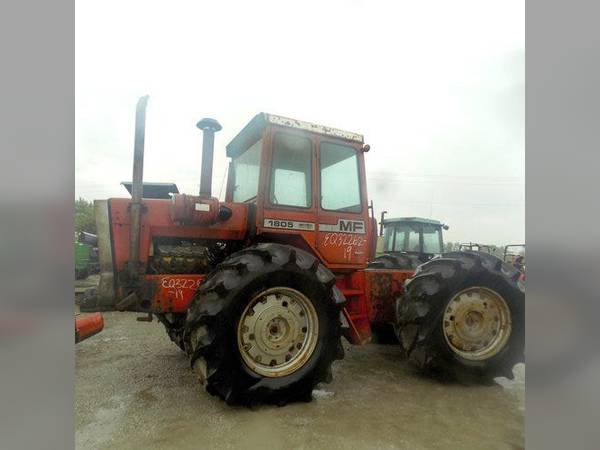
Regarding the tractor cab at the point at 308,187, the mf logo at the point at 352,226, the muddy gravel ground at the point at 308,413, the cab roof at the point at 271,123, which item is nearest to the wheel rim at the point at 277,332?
the muddy gravel ground at the point at 308,413

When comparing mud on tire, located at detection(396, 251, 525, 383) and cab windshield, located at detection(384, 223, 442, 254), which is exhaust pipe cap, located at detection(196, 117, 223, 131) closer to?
mud on tire, located at detection(396, 251, 525, 383)

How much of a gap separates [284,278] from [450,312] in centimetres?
176

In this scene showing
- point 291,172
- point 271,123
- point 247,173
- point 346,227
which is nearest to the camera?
point 271,123

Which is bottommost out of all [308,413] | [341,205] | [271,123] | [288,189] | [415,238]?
[308,413]

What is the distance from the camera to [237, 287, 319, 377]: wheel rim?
2.79m

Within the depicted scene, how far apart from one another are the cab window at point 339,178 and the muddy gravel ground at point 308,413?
1716 millimetres

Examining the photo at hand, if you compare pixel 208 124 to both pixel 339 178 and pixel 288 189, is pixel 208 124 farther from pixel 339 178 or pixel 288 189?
pixel 339 178

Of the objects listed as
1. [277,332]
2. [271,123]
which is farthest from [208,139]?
[277,332]

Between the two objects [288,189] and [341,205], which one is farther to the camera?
[341,205]

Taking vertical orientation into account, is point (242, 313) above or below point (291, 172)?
below

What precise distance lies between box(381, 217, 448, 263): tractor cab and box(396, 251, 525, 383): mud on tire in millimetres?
4451

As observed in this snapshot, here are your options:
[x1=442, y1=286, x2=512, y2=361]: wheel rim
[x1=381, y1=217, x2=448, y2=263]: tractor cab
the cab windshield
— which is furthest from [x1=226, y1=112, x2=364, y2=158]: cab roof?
the cab windshield

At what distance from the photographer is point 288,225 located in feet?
11.1
